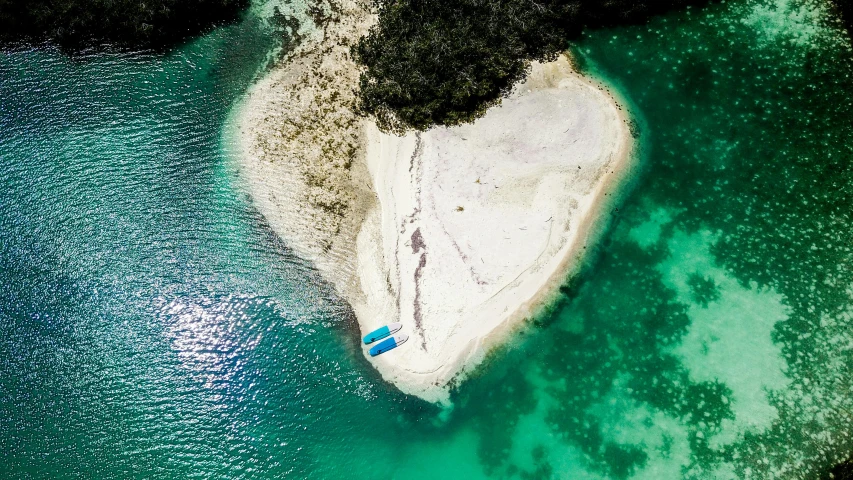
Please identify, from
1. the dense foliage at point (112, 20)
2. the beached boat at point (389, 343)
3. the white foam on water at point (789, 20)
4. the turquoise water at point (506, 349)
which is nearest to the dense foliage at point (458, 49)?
the turquoise water at point (506, 349)

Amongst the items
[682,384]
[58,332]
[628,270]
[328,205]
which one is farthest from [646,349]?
[58,332]

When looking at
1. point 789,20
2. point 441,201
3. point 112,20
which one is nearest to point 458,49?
point 441,201

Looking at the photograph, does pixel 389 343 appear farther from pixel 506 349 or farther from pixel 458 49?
pixel 458 49

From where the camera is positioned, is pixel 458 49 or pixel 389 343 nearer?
pixel 389 343

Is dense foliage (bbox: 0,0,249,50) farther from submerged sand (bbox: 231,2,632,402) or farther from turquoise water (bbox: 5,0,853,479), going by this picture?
submerged sand (bbox: 231,2,632,402)

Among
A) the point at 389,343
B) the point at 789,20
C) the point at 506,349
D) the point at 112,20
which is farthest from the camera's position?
the point at 112,20

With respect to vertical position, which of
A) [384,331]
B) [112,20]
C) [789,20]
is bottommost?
[384,331]
